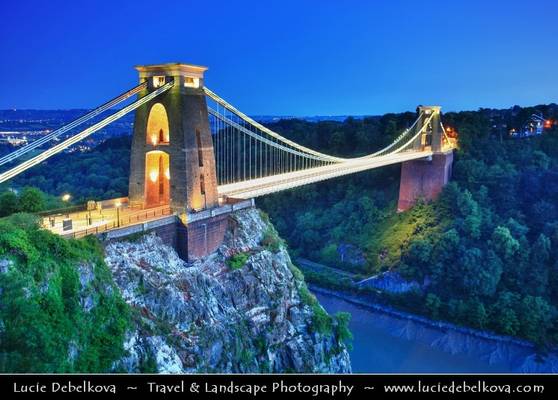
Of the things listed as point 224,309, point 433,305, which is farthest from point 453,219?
point 224,309

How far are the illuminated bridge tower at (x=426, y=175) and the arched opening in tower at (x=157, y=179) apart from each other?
58.6 ft

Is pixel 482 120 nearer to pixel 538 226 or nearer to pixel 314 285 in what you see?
pixel 538 226

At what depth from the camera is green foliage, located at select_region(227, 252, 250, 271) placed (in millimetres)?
15648

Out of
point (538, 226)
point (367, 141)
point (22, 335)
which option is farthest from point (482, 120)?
point (22, 335)

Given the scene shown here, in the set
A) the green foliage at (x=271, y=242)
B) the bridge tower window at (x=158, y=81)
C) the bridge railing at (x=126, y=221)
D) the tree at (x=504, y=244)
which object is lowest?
the tree at (x=504, y=244)

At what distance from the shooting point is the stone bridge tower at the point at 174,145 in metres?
15.2

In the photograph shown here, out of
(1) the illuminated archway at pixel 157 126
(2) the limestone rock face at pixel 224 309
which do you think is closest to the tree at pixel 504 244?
(2) the limestone rock face at pixel 224 309

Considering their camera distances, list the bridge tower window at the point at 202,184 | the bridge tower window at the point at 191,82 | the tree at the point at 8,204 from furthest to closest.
Result: 1. the bridge tower window at the point at 202,184
2. the bridge tower window at the point at 191,82
3. the tree at the point at 8,204

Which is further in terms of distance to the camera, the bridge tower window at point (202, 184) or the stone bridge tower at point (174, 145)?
the bridge tower window at point (202, 184)

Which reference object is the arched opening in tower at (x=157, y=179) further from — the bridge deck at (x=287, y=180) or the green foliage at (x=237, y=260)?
the green foliage at (x=237, y=260)

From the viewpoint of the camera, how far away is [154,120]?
1616 cm

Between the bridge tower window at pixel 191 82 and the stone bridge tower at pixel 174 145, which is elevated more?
the bridge tower window at pixel 191 82

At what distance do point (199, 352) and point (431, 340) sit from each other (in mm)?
13716

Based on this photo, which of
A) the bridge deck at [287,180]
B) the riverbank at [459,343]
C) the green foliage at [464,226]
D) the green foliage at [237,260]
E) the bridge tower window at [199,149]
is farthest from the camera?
the green foliage at [464,226]
